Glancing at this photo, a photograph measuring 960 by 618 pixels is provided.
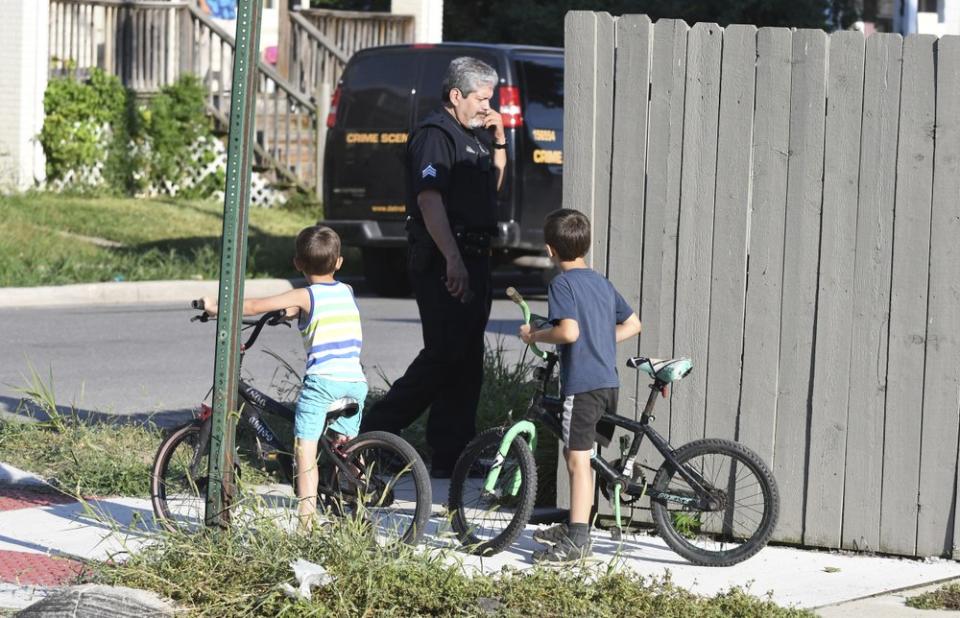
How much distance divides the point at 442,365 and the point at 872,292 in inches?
78.2

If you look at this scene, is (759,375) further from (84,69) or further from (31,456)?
(84,69)

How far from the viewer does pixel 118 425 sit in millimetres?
8273

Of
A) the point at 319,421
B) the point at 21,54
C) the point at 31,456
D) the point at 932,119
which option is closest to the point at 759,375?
the point at 932,119

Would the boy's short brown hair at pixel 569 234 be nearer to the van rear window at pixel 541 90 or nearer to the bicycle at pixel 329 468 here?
the bicycle at pixel 329 468

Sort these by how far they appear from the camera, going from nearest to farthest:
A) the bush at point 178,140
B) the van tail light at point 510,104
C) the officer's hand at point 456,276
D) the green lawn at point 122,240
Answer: the officer's hand at point 456,276
the van tail light at point 510,104
the green lawn at point 122,240
the bush at point 178,140

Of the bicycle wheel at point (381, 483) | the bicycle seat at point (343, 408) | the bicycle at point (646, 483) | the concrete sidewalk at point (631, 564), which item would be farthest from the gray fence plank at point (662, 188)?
the bicycle seat at point (343, 408)

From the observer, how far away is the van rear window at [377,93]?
14.5m

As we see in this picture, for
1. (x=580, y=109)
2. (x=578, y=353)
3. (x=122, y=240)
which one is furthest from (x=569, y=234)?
(x=122, y=240)

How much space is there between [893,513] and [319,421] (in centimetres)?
222

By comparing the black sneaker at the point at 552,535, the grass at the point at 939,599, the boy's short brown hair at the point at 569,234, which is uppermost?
the boy's short brown hair at the point at 569,234

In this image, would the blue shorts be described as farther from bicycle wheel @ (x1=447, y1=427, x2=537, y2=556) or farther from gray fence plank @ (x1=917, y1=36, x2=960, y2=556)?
gray fence plank @ (x1=917, y1=36, x2=960, y2=556)

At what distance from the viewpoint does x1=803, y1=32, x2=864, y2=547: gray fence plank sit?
6.21 meters

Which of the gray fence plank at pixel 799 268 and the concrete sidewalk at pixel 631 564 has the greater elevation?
the gray fence plank at pixel 799 268

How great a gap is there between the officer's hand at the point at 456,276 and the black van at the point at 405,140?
6.83 m
